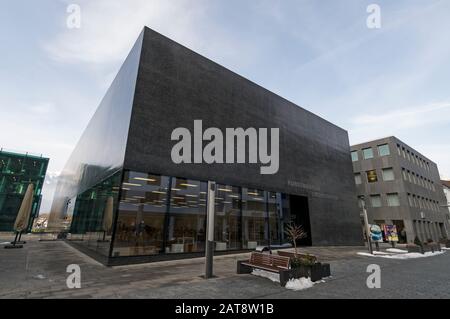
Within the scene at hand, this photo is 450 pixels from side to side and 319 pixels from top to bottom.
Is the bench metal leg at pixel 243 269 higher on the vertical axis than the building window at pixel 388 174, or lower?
lower

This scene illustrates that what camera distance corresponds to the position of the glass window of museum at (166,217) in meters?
12.2

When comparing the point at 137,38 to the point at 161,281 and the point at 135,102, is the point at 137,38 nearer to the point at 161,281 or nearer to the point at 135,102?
the point at 135,102

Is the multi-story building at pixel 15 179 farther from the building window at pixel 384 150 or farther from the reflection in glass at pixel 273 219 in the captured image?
the building window at pixel 384 150

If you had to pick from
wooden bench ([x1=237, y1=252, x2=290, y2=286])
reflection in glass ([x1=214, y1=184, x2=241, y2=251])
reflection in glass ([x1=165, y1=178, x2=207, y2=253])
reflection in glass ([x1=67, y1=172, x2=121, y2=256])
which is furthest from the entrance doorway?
reflection in glass ([x1=67, y1=172, x2=121, y2=256])

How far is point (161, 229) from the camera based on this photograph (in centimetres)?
1320

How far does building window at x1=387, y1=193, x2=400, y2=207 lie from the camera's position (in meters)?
37.2

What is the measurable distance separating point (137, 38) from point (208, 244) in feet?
47.2

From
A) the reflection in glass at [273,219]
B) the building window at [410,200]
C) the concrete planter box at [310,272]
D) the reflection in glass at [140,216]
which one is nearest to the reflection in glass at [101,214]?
the reflection in glass at [140,216]

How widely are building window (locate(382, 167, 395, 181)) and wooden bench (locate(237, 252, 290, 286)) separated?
38.9 metres

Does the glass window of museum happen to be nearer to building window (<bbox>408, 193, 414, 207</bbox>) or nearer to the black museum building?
the black museum building

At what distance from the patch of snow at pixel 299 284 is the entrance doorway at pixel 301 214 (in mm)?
14049

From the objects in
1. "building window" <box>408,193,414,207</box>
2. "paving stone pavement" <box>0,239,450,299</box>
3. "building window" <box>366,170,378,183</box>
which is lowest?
"paving stone pavement" <box>0,239,450,299</box>

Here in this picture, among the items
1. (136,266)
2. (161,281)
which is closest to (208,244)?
(161,281)

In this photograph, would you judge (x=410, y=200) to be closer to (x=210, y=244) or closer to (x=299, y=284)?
(x=299, y=284)
